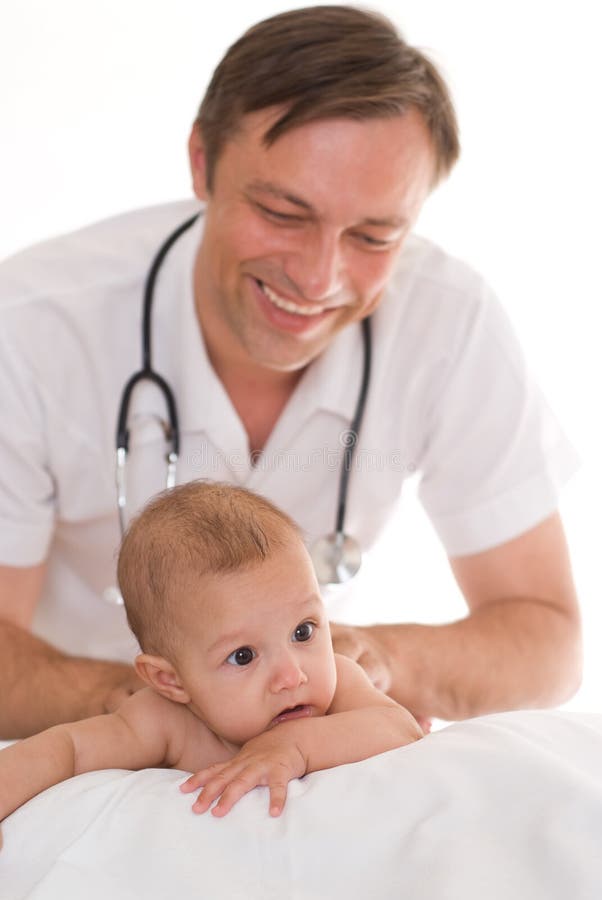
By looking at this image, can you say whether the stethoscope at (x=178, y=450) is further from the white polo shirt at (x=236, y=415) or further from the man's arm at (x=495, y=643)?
the man's arm at (x=495, y=643)

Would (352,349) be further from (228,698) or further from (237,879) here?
(237,879)

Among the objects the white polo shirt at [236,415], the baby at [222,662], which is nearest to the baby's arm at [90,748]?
the baby at [222,662]

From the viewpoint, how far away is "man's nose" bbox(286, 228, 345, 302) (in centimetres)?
168

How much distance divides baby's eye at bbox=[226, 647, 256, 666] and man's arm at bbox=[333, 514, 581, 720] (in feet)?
1.04

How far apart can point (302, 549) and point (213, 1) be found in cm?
195

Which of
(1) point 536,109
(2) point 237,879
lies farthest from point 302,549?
(1) point 536,109

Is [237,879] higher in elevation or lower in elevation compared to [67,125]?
lower

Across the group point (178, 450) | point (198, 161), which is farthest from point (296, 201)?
point (178, 450)

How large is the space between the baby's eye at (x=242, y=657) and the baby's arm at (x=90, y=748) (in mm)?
127

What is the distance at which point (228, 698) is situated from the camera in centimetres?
124

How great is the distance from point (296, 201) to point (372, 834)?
922mm

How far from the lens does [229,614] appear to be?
1.22 metres

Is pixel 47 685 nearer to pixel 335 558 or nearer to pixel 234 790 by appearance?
pixel 335 558

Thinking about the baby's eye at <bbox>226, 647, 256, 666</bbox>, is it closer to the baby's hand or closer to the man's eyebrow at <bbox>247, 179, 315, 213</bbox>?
the baby's hand
